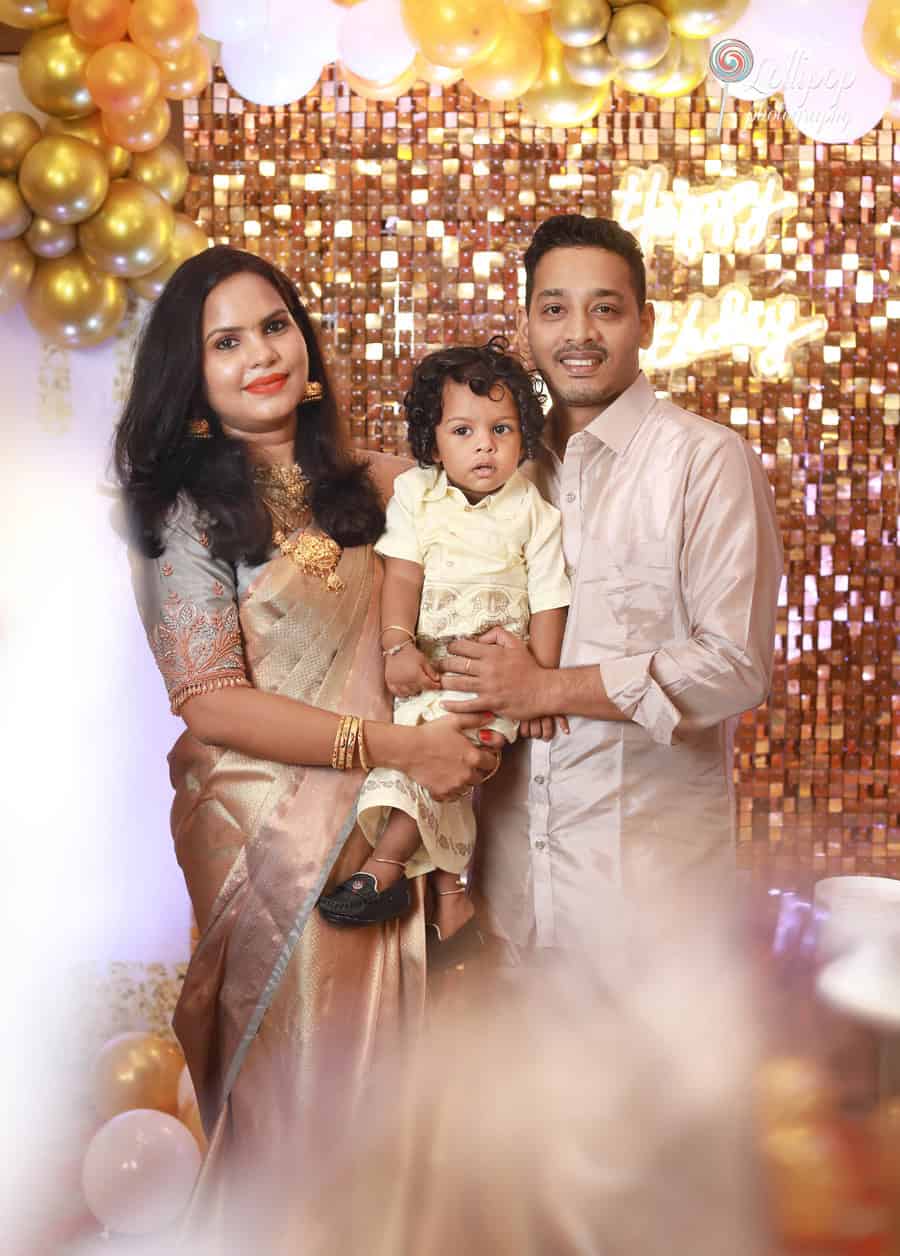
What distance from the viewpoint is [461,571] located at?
1708 mm

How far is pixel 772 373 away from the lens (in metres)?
3.61

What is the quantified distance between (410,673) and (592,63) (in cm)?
176

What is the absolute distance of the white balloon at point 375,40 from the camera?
9.36ft

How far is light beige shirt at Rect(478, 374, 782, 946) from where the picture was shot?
171cm

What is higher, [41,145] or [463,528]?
[41,145]

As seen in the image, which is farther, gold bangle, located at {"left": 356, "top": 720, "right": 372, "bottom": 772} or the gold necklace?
the gold necklace

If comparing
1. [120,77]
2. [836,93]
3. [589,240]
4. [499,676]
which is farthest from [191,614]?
[836,93]

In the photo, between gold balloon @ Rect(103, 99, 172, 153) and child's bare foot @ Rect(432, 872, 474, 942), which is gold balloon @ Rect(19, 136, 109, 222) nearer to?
gold balloon @ Rect(103, 99, 172, 153)

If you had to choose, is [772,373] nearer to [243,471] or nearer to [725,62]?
[725,62]

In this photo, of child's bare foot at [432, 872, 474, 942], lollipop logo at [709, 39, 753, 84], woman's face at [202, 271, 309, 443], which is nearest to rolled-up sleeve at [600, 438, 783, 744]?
child's bare foot at [432, 872, 474, 942]

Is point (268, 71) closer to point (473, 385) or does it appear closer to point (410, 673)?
point (473, 385)

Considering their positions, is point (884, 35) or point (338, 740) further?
point (884, 35)

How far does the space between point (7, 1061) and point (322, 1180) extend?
2.65 metres

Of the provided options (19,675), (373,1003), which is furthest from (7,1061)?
(373,1003)
